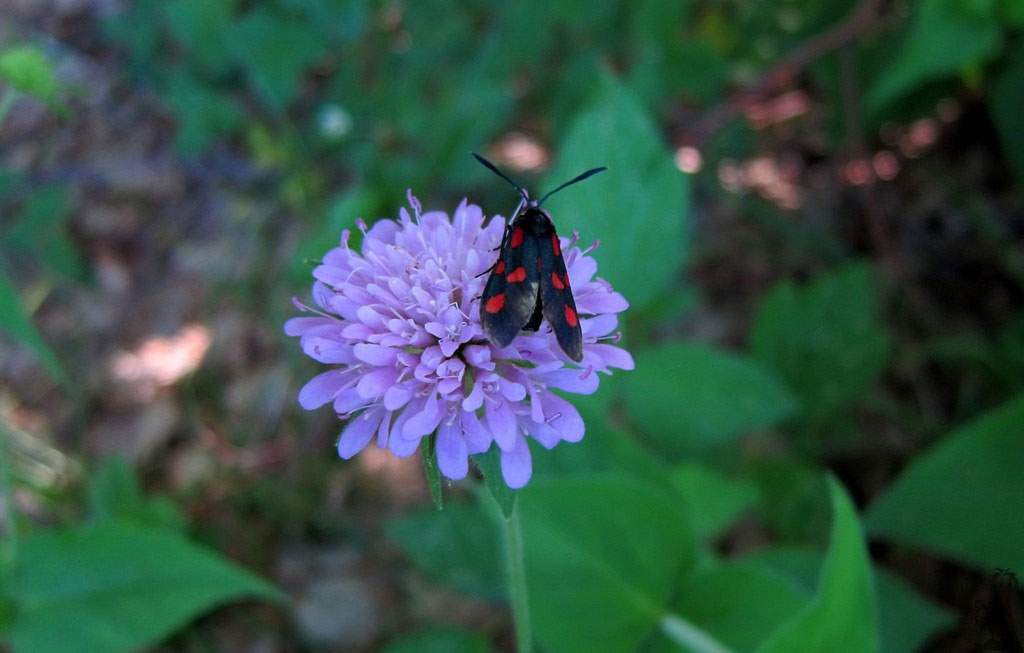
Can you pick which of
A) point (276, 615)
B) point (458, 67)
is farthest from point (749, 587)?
point (458, 67)

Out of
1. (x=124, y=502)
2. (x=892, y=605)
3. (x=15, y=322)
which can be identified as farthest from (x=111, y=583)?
(x=892, y=605)

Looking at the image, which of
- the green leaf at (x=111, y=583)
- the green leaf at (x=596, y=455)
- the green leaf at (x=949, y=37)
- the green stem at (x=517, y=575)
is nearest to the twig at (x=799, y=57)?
the green leaf at (x=949, y=37)

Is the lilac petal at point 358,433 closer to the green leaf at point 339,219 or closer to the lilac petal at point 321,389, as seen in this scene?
the lilac petal at point 321,389

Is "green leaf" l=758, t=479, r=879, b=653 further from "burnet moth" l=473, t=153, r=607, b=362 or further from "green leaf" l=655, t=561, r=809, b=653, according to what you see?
"burnet moth" l=473, t=153, r=607, b=362

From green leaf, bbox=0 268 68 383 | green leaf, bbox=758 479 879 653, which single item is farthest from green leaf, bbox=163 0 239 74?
green leaf, bbox=758 479 879 653

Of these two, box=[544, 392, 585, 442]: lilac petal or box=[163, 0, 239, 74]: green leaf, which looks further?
box=[163, 0, 239, 74]: green leaf

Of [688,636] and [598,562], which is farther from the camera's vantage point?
[598,562]

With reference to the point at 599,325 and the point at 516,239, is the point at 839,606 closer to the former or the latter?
the point at 599,325
